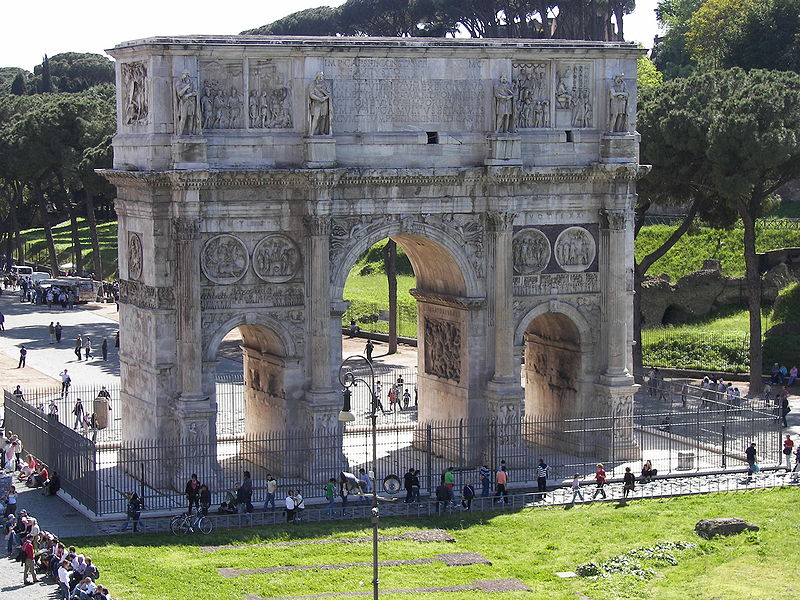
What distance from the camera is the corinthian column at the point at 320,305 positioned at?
4188cm

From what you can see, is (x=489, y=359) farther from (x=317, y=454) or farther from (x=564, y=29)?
(x=564, y=29)

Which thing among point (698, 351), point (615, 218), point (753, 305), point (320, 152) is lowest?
point (698, 351)

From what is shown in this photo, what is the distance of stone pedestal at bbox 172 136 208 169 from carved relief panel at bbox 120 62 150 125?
1.53 m

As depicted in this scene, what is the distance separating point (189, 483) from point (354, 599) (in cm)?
822

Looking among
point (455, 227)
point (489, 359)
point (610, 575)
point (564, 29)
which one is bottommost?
point (610, 575)

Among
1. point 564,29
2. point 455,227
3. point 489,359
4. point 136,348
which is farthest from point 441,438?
point 564,29

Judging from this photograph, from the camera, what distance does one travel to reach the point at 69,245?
106m

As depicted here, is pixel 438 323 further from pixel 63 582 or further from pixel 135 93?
pixel 63 582

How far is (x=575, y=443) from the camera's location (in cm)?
4578

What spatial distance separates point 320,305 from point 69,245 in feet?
221

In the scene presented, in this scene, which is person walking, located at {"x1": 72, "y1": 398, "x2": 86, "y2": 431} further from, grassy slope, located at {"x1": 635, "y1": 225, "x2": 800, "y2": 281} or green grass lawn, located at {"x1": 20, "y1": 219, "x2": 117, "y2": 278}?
green grass lawn, located at {"x1": 20, "y1": 219, "x2": 117, "y2": 278}

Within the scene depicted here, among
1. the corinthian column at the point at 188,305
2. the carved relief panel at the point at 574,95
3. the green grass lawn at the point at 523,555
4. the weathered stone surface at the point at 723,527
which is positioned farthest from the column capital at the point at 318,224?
the weathered stone surface at the point at 723,527

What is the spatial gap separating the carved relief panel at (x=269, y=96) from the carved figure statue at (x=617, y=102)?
9495mm

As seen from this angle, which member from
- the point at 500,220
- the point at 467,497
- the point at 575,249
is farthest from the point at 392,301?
the point at 467,497
